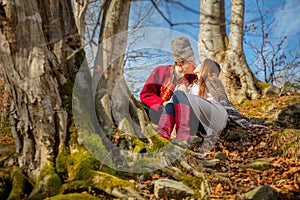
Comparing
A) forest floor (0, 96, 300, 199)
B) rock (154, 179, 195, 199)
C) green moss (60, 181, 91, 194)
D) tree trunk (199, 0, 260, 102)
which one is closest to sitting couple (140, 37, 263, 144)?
forest floor (0, 96, 300, 199)

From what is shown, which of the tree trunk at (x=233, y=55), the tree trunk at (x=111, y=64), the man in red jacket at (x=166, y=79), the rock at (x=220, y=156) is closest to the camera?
the tree trunk at (x=111, y=64)

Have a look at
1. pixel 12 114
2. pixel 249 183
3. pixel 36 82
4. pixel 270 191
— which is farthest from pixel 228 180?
pixel 12 114

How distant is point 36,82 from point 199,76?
7.51ft

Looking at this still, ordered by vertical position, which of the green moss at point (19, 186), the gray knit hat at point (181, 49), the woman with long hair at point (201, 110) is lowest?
the green moss at point (19, 186)

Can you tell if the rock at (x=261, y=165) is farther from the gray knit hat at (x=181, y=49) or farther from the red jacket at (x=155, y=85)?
the gray knit hat at (x=181, y=49)

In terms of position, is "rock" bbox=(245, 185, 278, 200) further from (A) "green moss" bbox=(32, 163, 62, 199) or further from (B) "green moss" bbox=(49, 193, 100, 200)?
(A) "green moss" bbox=(32, 163, 62, 199)

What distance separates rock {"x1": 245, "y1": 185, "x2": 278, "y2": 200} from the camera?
1970 millimetres

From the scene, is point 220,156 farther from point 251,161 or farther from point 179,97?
point 179,97

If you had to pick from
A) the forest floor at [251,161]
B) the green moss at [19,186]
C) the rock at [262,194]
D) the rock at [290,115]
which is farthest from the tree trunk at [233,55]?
the green moss at [19,186]

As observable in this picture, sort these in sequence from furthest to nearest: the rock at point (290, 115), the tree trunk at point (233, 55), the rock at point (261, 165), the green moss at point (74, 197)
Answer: the tree trunk at point (233, 55) → the rock at point (290, 115) → the rock at point (261, 165) → the green moss at point (74, 197)

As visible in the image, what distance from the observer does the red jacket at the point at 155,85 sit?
3850mm

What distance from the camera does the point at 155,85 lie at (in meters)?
3.95

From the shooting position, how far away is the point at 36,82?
2.45 meters

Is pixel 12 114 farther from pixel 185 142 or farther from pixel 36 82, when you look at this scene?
pixel 185 142
